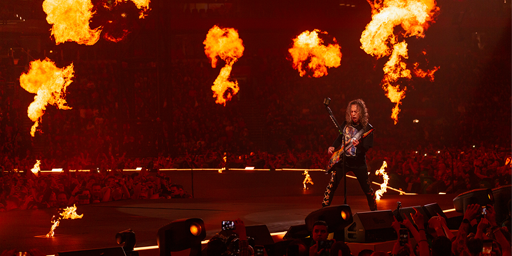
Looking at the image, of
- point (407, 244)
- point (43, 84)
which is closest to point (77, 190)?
point (407, 244)

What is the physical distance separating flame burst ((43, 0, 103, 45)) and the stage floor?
28.1ft

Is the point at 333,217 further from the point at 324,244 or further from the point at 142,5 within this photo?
the point at 142,5

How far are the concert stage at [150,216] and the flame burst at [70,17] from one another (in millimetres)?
7729

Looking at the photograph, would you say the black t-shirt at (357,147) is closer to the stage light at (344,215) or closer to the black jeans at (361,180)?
the black jeans at (361,180)

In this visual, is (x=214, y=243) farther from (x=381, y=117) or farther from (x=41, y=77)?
(x=381, y=117)

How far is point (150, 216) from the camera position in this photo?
1005 centimetres

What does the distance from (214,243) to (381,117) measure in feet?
80.6

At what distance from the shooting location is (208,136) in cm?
2542

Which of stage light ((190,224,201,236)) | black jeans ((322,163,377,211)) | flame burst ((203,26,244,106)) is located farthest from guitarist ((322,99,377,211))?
flame burst ((203,26,244,106))

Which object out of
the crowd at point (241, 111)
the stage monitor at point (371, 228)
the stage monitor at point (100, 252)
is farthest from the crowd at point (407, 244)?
the crowd at point (241, 111)

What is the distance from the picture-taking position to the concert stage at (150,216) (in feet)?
24.9

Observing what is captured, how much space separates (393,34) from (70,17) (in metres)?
17.0

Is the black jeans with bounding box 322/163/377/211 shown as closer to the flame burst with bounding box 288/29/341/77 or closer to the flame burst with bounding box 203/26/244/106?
the flame burst with bounding box 203/26/244/106

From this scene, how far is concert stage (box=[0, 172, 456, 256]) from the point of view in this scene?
24.9 ft
